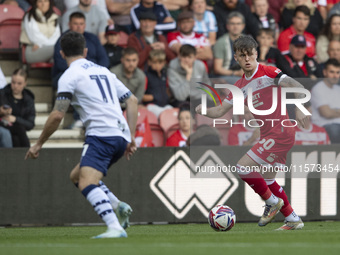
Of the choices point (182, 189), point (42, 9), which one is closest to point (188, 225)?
point (182, 189)

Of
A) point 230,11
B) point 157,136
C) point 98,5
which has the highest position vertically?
point 98,5

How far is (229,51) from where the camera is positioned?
15258 millimetres

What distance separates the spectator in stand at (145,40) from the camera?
14.8 metres

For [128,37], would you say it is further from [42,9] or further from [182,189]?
[182,189]

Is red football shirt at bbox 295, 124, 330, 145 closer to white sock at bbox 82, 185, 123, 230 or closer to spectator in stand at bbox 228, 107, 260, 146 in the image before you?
spectator in stand at bbox 228, 107, 260, 146

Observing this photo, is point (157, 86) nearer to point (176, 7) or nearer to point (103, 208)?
point (176, 7)

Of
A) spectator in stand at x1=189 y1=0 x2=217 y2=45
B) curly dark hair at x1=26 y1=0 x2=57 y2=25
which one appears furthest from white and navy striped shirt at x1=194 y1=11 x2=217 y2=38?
curly dark hair at x1=26 y1=0 x2=57 y2=25

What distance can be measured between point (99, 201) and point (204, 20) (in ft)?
27.4

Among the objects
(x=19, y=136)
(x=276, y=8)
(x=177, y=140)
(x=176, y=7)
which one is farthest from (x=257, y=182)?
(x=276, y=8)

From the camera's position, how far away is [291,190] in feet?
41.9

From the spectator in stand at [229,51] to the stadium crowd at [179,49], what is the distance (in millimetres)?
19

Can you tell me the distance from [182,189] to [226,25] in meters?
4.62

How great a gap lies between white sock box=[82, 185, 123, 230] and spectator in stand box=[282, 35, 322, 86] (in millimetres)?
7713

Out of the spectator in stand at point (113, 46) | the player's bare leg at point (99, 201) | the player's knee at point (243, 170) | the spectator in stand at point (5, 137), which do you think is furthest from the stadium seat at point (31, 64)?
the player's bare leg at point (99, 201)
